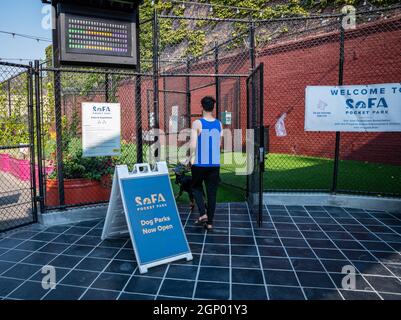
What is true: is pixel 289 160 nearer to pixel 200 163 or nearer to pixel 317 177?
pixel 317 177

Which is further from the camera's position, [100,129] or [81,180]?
[81,180]

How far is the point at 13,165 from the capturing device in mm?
9594

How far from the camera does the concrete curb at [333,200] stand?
5750 mm

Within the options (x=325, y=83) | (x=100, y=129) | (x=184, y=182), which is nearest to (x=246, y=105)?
(x=184, y=182)

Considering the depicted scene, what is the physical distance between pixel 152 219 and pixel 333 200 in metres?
3.73

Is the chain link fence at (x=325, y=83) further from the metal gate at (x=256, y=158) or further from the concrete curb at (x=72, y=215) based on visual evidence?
the concrete curb at (x=72, y=215)

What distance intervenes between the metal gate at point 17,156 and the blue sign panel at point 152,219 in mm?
2030

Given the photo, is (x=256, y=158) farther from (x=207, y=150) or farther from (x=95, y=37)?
(x=95, y=37)

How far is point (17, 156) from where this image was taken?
9.62 metres

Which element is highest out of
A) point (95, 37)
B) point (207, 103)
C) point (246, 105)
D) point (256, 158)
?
point (95, 37)

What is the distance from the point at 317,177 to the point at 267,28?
7669 millimetres

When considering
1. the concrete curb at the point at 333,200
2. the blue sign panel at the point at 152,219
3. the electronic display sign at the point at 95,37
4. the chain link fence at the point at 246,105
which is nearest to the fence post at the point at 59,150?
the chain link fence at the point at 246,105

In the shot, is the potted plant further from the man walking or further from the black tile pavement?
the man walking

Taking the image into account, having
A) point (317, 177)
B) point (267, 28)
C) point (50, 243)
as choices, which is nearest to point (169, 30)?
point (267, 28)
